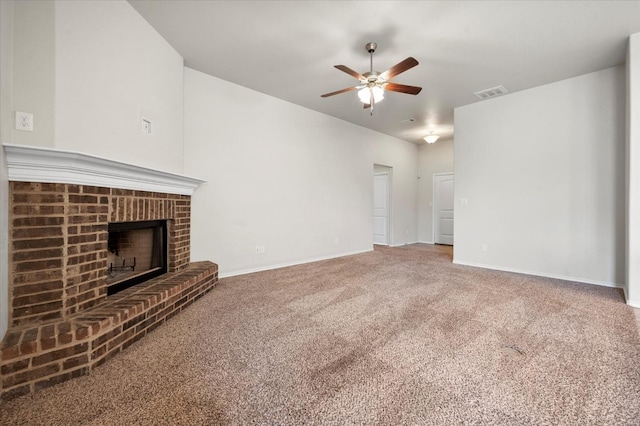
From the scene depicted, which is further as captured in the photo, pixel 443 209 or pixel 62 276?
pixel 443 209

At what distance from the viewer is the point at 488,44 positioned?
2.91 meters

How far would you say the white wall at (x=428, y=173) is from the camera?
7176 mm

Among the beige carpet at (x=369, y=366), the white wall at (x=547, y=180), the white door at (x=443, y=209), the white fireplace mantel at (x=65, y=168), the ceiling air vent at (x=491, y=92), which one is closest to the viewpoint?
the beige carpet at (x=369, y=366)

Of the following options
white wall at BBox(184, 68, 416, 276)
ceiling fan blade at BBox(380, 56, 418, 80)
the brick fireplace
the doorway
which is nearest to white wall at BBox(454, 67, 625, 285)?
white wall at BBox(184, 68, 416, 276)

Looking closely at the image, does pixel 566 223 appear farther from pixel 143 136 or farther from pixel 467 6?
pixel 143 136

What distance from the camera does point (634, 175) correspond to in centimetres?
275

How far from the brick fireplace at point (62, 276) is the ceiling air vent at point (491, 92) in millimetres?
4696

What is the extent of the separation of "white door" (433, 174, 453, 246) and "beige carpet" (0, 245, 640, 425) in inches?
169

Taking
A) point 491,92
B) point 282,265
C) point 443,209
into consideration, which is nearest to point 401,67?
point 491,92

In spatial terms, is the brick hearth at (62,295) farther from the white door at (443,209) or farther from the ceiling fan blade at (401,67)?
the white door at (443,209)

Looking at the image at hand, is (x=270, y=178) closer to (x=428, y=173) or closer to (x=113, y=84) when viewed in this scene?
(x=113, y=84)

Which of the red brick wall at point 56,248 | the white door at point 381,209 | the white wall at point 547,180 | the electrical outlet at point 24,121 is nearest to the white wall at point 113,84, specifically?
the electrical outlet at point 24,121

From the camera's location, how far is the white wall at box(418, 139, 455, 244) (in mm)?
7176

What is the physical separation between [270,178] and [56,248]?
2.86m
